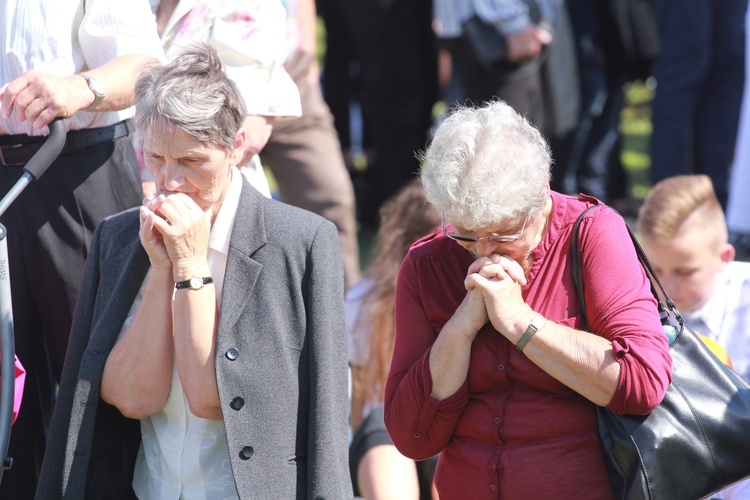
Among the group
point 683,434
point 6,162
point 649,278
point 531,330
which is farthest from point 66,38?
point 683,434

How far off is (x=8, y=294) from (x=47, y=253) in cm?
34

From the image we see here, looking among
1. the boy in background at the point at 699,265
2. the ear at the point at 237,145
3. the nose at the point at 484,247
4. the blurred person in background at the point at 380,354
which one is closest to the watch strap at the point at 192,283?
the ear at the point at 237,145

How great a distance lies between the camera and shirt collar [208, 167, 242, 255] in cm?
288

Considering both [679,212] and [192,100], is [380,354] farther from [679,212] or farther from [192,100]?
[192,100]

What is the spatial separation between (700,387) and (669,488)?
0.86 feet

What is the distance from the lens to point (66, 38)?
3.13 m

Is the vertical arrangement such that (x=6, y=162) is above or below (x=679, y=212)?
above

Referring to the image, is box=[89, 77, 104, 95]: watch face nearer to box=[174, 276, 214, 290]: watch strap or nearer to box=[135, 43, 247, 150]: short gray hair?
box=[135, 43, 247, 150]: short gray hair

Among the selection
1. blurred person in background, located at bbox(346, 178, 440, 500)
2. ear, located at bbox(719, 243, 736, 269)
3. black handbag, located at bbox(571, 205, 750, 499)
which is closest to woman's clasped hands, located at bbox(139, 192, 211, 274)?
black handbag, located at bbox(571, 205, 750, 499)

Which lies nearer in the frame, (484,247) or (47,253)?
(484,247)

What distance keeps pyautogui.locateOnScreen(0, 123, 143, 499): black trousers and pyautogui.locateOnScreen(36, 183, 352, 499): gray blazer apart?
0.29 m

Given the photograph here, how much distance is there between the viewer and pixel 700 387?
268 centimetres

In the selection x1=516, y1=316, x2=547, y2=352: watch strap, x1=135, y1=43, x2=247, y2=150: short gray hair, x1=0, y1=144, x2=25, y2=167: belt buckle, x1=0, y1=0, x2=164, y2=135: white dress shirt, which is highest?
x1=0, y1=0, x2=164, y2=135: white dress shirt

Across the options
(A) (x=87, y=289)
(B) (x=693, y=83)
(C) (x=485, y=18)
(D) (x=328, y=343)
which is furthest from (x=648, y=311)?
(B) (x=693, y=83)
